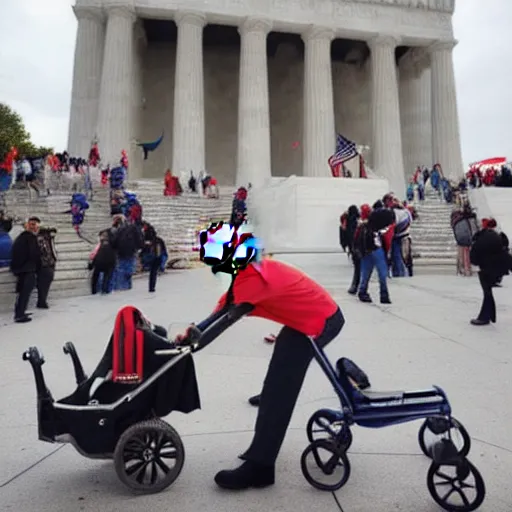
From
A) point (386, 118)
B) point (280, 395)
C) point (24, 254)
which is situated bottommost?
point (280, 395)

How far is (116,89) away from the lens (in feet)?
89.1

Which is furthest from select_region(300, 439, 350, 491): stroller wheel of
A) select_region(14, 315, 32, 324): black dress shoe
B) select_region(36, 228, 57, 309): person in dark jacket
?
select_region(36, 228, 57, 309): person in dark jacket

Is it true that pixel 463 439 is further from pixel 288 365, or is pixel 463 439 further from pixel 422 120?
pixel 422 120

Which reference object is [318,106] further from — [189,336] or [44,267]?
[189,336]

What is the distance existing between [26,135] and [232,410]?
168 ft

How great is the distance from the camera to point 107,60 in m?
27.3

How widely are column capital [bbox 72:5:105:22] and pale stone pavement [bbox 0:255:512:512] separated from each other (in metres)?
25.8

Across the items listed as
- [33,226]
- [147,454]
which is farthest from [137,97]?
[147,454]

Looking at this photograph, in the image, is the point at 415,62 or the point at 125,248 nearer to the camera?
the point at 125,248

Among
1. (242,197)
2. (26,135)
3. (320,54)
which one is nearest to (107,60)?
(320,54)

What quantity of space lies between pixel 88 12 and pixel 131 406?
31629 mm

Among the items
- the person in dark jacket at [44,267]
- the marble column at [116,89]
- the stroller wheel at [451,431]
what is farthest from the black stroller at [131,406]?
the marble column at [116,89]

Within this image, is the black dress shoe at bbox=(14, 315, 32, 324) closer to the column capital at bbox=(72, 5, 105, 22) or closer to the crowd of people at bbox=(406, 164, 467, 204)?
the crowd of people at bbox=(406, 164, 467, 204)

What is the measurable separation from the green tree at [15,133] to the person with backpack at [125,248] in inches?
1452
